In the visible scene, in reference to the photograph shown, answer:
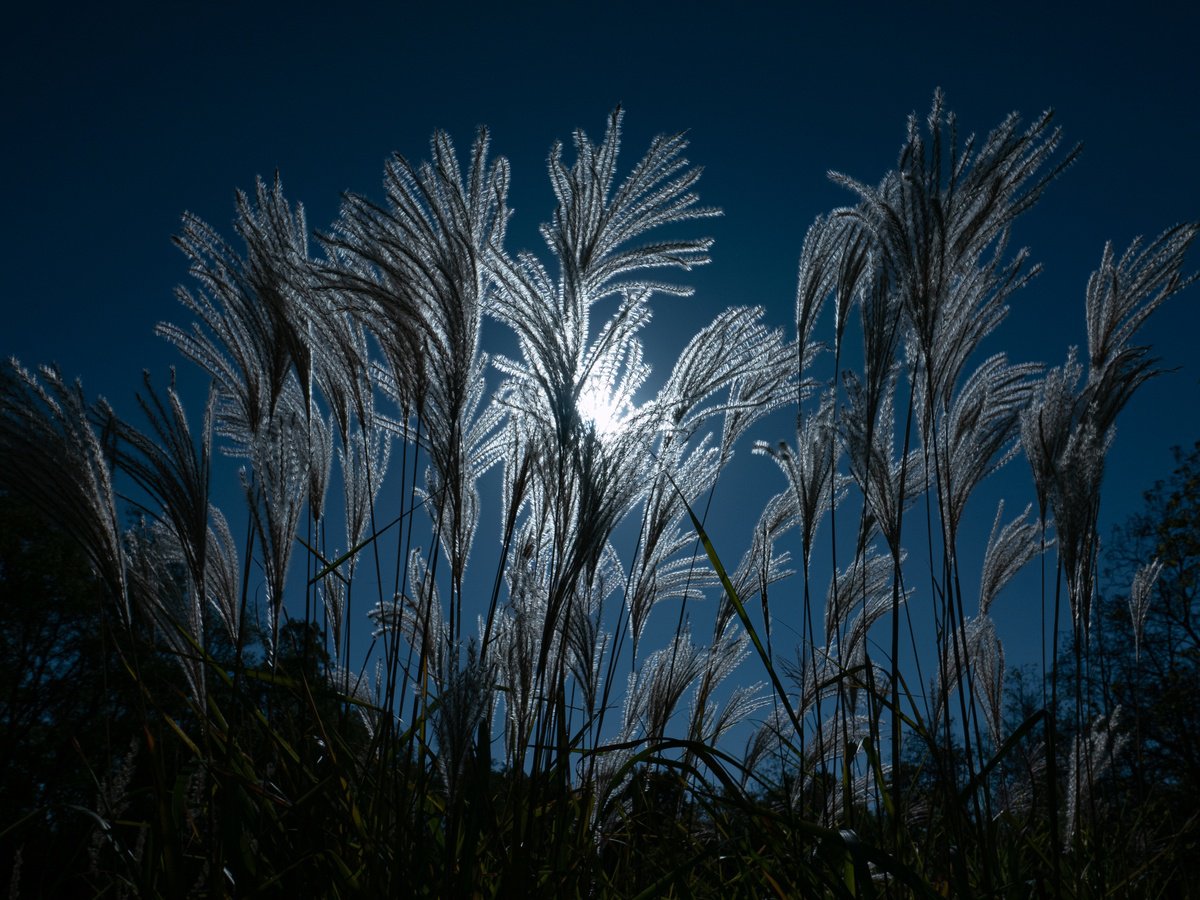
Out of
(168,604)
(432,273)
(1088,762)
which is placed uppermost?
(432,273)

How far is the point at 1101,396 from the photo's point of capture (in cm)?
264

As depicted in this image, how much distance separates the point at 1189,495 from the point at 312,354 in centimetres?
1413

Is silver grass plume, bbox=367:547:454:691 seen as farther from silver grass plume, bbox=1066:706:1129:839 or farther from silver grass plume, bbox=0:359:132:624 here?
silver grass plume, bbox=1066:706:1129:839

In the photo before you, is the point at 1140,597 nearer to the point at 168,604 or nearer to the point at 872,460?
the point at 872,460

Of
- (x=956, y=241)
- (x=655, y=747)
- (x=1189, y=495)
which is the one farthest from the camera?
Answer: (x=1189, y=495)

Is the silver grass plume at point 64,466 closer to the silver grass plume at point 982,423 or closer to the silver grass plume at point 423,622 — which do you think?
the silver grass plume at point 423,622

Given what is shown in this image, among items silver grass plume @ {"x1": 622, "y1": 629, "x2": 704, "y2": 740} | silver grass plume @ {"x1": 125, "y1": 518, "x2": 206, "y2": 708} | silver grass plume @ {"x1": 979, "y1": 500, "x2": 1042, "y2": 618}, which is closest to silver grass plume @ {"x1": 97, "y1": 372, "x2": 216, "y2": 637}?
silver grass plume @ {"x1": 125, "y1": 518, "x2": 206, "y2": 708}

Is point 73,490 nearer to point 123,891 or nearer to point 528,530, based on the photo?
point 123,891

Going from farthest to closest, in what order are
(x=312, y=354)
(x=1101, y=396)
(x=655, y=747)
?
(x=1101, y=396)
(x=312, y=354)
(x=655, y=747)

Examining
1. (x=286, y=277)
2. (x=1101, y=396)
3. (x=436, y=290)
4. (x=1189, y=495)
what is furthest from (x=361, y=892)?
(x=1189, y=495)

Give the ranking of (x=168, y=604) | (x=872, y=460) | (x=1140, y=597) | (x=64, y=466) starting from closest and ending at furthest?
(x=64, y=466)
(x=168, y=604)
(x=872, y=460)
(x=1140, y=597)

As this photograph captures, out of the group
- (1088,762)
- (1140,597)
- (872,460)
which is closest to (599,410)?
(872,460)

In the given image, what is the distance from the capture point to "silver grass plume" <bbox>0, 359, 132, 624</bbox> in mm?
1629

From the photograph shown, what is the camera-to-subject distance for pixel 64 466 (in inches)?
64.4
